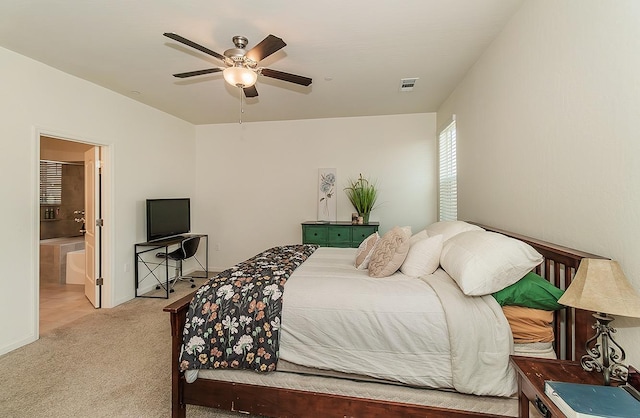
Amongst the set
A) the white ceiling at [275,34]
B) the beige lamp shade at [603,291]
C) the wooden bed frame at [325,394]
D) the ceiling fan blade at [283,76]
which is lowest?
the wooden bed frame at [325,394]

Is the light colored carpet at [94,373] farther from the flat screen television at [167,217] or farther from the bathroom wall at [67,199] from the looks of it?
the bathroom wall at [67,199]

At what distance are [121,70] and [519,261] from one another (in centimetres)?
387

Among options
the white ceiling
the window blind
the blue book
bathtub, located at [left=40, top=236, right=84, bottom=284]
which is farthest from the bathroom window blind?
the blue book

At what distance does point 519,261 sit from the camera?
1.47m

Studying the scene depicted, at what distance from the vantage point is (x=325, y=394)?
158cm

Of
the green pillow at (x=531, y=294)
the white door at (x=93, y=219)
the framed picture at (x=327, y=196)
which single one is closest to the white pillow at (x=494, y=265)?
the green pillow at (x=531, y=294)

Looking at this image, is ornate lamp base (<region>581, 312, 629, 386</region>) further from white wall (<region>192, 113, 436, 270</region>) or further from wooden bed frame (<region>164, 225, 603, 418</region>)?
white wall (<region>192, 113, 436, 270</region>)

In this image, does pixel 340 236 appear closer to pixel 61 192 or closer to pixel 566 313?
pixel 566 313

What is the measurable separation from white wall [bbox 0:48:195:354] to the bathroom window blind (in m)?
3.43

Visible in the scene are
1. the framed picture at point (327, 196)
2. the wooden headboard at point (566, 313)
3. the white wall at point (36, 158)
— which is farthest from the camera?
the framed picture at point (327, 196)

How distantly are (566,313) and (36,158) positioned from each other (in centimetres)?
443

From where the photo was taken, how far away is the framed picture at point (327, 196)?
4883 millimetres

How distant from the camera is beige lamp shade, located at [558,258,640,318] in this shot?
97cm

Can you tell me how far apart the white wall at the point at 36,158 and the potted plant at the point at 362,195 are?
2.96m
